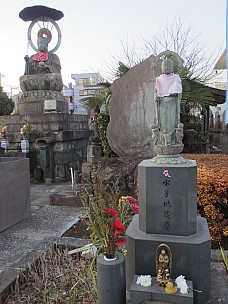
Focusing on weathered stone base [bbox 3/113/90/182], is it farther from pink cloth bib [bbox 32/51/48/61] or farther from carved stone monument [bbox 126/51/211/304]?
carved stone monument [bbox 126/51/211/304]

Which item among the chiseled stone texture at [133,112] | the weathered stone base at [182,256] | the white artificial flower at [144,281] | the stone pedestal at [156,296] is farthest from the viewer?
the chiseled stone texture at [133,112]

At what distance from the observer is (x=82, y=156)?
1121 centimetres

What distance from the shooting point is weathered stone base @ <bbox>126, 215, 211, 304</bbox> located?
2.37 meters

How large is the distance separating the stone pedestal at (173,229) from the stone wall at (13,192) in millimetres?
2678

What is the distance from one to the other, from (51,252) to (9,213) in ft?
4.99

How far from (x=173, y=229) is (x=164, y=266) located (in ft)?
1.25

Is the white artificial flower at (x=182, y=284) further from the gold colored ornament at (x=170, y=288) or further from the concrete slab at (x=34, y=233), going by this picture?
the concrete slab at (x=34, y=233)

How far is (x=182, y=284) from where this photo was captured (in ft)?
7.11

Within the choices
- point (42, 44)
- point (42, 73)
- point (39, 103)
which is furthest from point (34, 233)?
point (42, 44)

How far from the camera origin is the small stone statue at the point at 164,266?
2.23m

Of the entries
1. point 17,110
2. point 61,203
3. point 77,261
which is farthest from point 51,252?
point 17,110

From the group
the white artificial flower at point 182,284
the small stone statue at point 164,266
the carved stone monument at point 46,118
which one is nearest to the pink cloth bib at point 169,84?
the small stone statue at point 164,266

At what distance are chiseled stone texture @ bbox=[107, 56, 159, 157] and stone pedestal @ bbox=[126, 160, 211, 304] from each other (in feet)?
10.9

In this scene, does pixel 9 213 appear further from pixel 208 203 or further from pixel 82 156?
pixel 82 156
